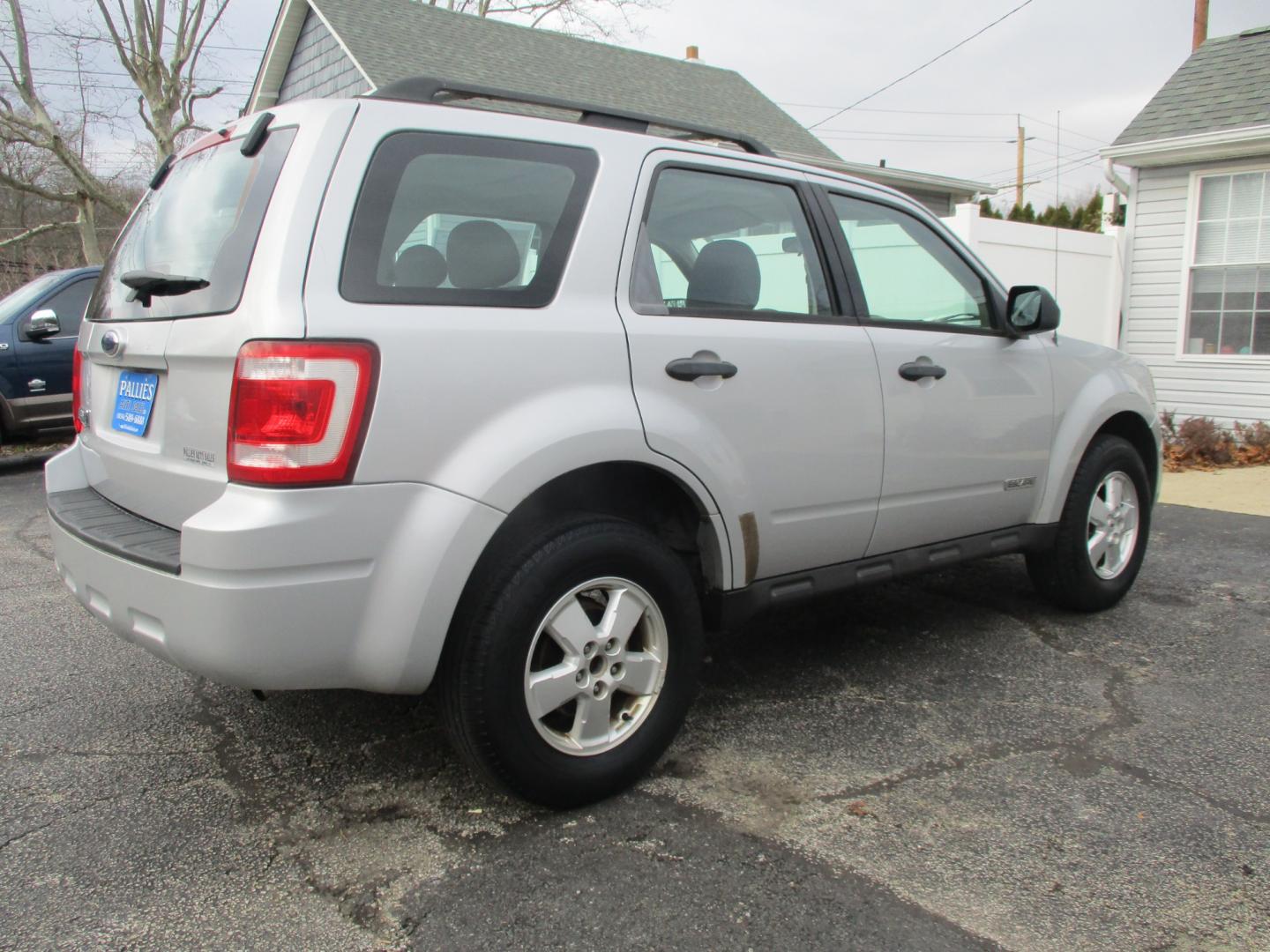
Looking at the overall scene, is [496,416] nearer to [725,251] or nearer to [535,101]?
[535,101]

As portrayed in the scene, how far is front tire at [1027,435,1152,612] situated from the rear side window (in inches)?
103

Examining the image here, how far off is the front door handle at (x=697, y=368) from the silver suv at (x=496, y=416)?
0.4 inches

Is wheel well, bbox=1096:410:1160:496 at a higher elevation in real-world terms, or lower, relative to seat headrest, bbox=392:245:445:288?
lower

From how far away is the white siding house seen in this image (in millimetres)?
10617

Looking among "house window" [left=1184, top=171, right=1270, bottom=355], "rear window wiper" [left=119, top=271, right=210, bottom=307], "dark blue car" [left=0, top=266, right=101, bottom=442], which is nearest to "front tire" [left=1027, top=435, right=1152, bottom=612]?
"rear window wiper" [left=119, top=271, right=210, bottom=307]

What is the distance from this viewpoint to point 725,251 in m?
3.23

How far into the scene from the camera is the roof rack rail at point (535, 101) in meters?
2.74

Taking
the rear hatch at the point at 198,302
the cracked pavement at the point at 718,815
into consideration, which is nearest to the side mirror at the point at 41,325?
the cracked pavement at the point at 718,815

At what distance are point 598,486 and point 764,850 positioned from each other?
1.08 meters

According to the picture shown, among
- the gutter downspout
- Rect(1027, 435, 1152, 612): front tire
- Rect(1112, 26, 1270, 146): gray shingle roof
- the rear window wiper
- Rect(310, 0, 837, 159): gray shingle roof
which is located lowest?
Rect(1027, 435, 1152, 612): front tire

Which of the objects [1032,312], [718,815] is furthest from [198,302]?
Result: [1032,312]

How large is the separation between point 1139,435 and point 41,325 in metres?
8.43

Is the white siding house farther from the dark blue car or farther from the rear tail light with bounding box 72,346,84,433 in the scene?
the rear tail light with bounding box 72,346,84,433

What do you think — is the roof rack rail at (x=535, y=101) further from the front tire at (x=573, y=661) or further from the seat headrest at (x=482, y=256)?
the front tire at (x=573, y=661)
